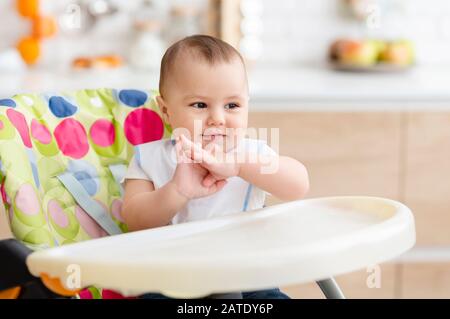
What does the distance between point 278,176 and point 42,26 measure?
181 centimetres

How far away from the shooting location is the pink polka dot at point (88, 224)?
1502 mm

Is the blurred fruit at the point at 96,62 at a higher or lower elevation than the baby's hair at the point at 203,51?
lower

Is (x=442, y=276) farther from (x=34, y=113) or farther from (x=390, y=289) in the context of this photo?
(x=34, y=113)

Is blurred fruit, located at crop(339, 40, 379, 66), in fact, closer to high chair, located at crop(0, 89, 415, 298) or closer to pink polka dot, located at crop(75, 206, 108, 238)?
high chair, located at crop(0, 89, 415, 298)

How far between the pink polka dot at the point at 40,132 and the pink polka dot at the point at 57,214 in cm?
11

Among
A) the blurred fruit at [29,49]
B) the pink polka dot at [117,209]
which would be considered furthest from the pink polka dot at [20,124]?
the blurred fruit at [29,49]

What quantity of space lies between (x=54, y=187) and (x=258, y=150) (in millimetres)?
389

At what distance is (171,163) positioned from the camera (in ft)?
4.87

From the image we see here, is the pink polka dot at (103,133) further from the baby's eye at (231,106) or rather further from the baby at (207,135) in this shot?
the baby's eye at (231,106)

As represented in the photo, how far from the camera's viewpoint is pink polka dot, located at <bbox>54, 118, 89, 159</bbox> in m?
1.54

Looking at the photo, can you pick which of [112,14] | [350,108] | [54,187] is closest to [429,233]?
[350,108]

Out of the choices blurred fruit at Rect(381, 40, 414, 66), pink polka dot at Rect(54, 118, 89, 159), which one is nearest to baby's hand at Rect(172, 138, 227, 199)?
pink polka dot at Rect(54, 118, 89, 159)
